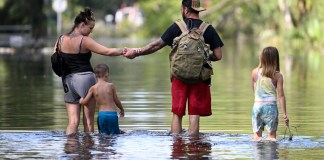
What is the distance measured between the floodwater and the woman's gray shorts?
1.61ft

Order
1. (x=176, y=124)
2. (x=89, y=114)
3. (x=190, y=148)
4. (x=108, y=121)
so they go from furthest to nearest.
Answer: (x=89, y=114)
(x=176, y=124)
(x=108, y=121)
(x=190, y=148)

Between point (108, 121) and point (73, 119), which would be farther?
point (73, 119)

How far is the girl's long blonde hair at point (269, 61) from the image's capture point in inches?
508

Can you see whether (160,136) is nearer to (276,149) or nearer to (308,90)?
(276,149)

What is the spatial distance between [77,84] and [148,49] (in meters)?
1.00

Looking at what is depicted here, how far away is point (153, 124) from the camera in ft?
51.9

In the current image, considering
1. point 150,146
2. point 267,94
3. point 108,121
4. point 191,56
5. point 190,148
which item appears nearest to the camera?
point 190,148

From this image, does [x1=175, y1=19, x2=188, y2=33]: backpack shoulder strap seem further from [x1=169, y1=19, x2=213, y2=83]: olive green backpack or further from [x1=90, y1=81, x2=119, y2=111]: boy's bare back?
[x1=90, y1=81, x2=119, y2=111]: boy's bare back

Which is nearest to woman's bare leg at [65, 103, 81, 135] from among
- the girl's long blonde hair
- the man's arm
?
the man's arm

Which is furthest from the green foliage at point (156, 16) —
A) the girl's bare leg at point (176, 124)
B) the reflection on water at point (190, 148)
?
the reflection on water at point (190, 148)

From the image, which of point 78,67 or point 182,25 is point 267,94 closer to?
point 182,25

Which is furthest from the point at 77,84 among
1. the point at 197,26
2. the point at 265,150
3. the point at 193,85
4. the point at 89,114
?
the point at 265,150

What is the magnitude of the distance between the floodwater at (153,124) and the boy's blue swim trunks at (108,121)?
0.18 meters

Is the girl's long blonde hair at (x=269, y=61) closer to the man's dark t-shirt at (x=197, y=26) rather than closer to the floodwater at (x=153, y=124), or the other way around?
the floodwater at (x=153, y=124)
